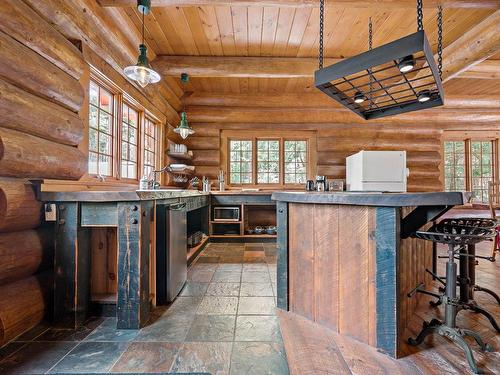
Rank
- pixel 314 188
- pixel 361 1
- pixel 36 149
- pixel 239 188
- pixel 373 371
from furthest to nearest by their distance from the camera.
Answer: pixel 239 188 → pixel 314 188 → pixel 361 1 → pixel 36 149 → pixel 373 371

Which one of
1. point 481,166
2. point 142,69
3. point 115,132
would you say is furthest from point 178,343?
point 481,166

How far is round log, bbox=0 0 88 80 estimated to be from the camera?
1558mm

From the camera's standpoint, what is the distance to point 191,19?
10.0 feet

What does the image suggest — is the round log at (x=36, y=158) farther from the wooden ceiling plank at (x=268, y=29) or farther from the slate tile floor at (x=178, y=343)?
the wooden ceiling plank at (x=268, y=29)

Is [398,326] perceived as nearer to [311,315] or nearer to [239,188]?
[311,315]

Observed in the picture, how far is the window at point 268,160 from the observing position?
545cm

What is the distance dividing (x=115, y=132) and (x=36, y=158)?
1.39 metres

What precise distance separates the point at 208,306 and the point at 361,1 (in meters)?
3.33

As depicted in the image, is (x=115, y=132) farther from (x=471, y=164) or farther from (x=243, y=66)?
(x=471, y=164)

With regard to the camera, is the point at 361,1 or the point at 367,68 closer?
the point at 367,68

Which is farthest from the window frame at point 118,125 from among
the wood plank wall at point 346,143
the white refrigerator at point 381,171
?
the white refrigerator at point 381,171

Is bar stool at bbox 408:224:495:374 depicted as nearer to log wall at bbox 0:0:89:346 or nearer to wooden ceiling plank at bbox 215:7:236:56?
log wall at bbox 0:0:89:346

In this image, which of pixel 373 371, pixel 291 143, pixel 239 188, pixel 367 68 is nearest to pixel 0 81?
pixel 367 68

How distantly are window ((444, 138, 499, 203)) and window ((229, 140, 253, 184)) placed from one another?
14.6 ft
